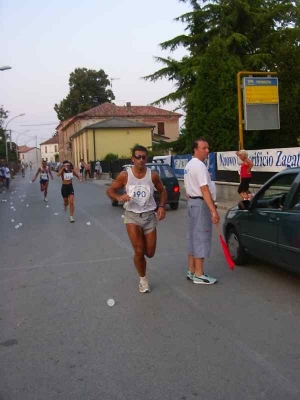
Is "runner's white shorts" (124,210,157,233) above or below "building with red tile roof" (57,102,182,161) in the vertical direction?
below

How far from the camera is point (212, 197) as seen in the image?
19.4 feet

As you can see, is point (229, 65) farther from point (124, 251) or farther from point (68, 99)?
point (68, 99)

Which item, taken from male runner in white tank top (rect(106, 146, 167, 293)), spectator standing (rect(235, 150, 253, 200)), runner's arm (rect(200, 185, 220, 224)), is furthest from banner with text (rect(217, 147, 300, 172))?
male runner in white tank top (rect(106, 146, 167, 293))

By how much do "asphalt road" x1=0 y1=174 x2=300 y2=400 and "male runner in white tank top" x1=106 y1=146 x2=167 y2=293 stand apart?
66 cm

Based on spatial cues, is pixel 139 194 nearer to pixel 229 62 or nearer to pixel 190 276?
pixel 190 276

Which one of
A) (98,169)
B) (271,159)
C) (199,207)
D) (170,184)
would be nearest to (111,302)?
(199,207)

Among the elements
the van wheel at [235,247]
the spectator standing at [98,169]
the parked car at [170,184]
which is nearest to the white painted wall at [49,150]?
the spectator standing at [98,169]

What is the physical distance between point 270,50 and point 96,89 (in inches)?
2354

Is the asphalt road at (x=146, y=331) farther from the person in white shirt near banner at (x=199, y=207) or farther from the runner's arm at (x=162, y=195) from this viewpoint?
the runner's arm at (x=162, y=195)

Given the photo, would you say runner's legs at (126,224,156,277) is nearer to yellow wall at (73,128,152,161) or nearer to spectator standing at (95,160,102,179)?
spectator standing at (95,160,102,179)

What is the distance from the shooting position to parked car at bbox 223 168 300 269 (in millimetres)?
5605

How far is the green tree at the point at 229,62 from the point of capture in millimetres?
21750

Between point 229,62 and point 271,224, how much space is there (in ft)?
57.3

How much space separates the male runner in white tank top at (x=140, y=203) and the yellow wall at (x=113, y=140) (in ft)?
161
